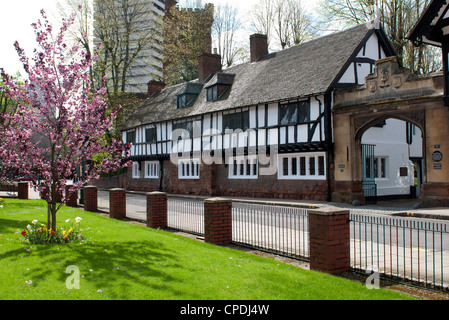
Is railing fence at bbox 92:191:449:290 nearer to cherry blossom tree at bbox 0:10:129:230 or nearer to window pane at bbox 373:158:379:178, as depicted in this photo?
cherry blossom tree at bbox 0:10:129:230

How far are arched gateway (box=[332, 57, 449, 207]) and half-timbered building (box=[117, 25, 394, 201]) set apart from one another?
0.75 m

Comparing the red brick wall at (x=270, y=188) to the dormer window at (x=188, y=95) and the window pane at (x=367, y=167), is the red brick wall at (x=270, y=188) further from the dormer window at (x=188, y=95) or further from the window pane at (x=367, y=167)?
the dormer window at (x=188, y=95)

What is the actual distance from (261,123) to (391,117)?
782 cm

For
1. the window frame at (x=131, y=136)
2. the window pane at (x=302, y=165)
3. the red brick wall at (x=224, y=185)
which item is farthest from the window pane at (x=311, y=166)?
the window frame at (x=131, y=136)

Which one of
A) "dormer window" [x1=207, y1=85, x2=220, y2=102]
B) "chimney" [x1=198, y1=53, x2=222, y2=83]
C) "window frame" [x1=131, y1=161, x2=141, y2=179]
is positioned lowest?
"window frame" [x1=131, y1=161, x2=141, y2=179]

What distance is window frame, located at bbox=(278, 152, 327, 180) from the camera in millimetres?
21797

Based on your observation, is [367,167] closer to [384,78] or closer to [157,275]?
[384,78]

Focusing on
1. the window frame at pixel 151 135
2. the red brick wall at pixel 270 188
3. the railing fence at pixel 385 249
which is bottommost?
the railing fence at pixel 385 249

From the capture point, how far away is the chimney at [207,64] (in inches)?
1371

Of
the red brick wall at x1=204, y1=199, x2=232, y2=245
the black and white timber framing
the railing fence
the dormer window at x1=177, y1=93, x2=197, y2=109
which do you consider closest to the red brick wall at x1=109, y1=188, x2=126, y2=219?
the railing fence

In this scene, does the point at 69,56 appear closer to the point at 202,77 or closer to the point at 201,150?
the point at 201,150

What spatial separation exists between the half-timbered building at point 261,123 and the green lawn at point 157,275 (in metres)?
13.9

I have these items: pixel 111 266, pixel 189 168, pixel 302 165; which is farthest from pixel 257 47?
pixel 111 266
